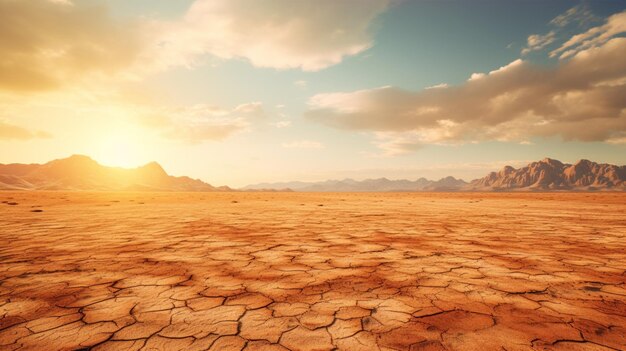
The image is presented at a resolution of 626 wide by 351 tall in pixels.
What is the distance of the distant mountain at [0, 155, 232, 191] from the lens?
3340 inches

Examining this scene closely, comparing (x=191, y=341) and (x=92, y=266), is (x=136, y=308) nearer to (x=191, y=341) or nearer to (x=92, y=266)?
(x=191, y=341)

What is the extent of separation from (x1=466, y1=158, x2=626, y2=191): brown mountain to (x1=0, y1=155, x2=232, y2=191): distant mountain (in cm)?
17826

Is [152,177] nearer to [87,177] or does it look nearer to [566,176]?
[87,177]

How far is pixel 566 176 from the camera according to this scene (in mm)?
168500

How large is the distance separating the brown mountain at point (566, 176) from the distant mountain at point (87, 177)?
17826cm

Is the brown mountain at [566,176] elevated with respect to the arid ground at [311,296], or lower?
elevated

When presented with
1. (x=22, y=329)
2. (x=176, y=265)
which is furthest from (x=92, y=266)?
(x=22, y=329)

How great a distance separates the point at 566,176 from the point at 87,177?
235 meters

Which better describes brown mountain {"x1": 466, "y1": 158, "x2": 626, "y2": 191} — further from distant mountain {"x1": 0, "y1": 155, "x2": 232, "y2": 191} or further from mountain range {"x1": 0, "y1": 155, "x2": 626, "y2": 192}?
distant mountain {"x1": 0, "y1": 155, "x2": 232, "y2": 191}

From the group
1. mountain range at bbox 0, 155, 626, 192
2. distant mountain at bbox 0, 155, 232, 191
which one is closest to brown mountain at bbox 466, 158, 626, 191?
mountain range at bbox 0, 155, 626, 192

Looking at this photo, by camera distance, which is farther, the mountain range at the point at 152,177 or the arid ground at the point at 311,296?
the mountain range at the point at 152,177

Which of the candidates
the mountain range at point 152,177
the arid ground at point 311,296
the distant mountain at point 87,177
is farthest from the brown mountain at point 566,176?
the arid ground at point 311,296

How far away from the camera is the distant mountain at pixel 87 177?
8482 centimetres

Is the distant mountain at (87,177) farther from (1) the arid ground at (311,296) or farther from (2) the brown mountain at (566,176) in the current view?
(2) the brown mountain at (566,176)
